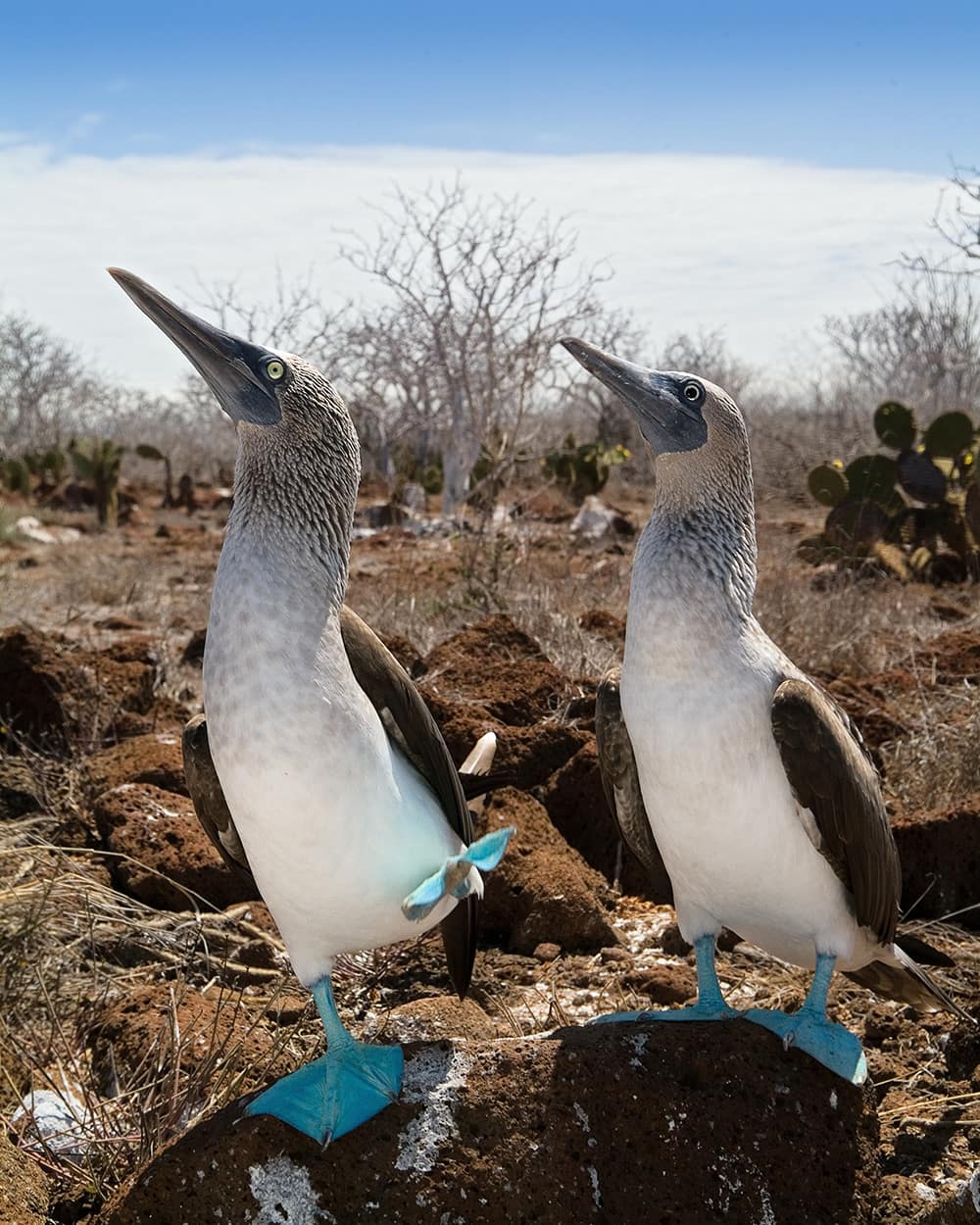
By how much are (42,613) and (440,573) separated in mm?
3297

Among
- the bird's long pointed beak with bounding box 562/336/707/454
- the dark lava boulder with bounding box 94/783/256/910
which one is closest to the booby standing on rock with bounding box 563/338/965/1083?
the bird's long pointed beak with bounding box 562/336/707/454

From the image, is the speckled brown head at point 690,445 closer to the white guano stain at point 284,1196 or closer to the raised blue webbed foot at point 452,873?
the raised blue webbed foot at point 452,873

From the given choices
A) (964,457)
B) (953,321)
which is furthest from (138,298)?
(953,321)

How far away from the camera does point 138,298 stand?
2377mm

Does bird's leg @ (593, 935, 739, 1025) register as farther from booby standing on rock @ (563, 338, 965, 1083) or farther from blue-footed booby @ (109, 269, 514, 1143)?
blue-footed booby @ (109, 269, 514, 1143)

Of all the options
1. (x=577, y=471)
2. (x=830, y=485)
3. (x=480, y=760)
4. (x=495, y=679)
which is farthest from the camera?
(x=577, y=471)

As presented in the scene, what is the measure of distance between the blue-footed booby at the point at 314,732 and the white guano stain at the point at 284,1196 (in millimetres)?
67

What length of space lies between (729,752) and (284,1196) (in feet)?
3.39

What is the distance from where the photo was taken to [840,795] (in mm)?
2447

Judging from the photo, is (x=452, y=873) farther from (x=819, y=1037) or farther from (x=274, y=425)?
(x=274, y=425)

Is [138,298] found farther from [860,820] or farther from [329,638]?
A: [860,820]

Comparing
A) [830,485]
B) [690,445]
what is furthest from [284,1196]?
[830,485]

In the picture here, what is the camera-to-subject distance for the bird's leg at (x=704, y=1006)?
248 cm

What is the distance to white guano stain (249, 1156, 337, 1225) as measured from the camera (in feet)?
6.84
